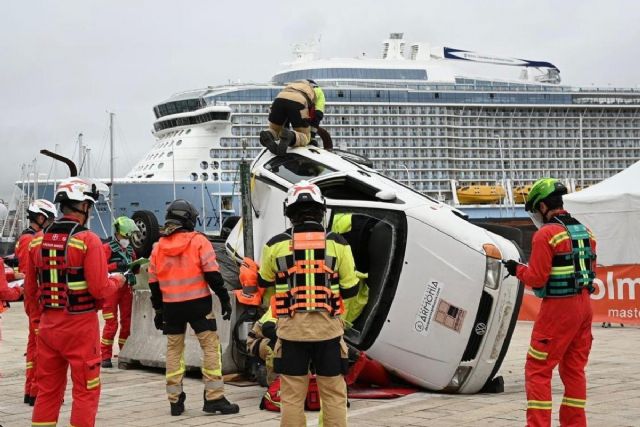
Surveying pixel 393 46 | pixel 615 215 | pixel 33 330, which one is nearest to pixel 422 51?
pixel 393 46

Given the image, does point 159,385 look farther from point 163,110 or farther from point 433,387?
point 163,110

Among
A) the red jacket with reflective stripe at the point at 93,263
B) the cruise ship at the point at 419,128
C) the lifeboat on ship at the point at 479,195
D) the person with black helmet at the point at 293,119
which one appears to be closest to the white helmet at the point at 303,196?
the red jacket with reflective stripe at the point at 93,263

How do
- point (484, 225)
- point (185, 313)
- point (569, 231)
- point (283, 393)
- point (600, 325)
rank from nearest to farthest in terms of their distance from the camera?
point (283, 393) → point (569, 231) → point (185, 313) → point (484, 225) → point (600, 325)

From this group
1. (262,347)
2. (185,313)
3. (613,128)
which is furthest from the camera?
(613,128)

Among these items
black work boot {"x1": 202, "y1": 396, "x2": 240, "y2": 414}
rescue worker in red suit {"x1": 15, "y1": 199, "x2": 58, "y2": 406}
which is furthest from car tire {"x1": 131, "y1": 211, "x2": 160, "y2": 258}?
black work boot {"x1": 202, "y1": 396, "x2": 240, "y2": 414}

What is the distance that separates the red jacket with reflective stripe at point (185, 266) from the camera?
779 centimetres

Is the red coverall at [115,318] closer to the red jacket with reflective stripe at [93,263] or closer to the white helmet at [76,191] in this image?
the white helmet at [76,191]

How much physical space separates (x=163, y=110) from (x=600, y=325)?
6145 cm

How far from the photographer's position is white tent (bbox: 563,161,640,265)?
18.4m

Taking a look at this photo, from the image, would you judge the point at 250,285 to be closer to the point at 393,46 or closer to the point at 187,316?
the point at 187,316

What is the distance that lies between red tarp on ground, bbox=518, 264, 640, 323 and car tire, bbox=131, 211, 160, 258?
8.25 meters

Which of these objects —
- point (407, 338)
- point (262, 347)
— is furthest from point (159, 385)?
point (407, 338)

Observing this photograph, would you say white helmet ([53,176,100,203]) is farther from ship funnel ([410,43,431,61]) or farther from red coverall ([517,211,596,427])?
ship funnel ([410,43,431,61])

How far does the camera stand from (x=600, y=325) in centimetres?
1608
